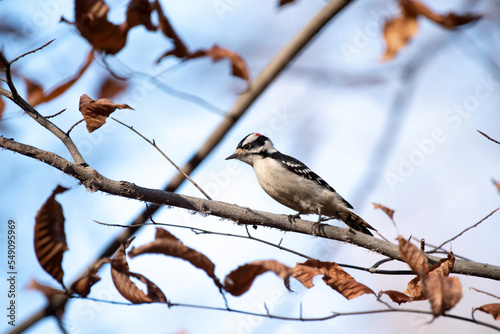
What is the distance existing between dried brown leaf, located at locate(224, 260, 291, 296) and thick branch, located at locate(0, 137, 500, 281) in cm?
61

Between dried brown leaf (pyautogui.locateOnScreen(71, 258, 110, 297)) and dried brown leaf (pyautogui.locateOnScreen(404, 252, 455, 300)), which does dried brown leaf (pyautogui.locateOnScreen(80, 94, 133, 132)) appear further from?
dried brown leaf (pyautogui.locateOnScreen(404, 252, 455, 300))

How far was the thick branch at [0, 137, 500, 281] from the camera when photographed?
3094 millimetres

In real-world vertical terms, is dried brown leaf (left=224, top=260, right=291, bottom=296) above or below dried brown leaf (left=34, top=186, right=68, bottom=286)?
above

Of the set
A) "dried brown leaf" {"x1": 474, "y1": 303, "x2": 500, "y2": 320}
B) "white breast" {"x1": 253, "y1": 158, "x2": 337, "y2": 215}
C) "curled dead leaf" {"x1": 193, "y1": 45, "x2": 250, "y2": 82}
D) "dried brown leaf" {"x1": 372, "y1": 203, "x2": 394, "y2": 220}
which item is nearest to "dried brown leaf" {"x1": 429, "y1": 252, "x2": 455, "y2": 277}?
"dried brown leaf" {"x1": 474, "y1": 303, "x2": 500, "y2": 320}

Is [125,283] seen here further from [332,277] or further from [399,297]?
[399,297]

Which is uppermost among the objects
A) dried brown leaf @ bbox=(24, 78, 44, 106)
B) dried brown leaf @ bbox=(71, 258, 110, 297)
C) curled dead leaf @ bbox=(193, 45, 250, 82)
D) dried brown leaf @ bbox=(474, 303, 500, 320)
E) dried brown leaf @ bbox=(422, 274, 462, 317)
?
curled dead leaf @ bbox=(193, 45, 250, 82)

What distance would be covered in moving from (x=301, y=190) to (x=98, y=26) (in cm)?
284

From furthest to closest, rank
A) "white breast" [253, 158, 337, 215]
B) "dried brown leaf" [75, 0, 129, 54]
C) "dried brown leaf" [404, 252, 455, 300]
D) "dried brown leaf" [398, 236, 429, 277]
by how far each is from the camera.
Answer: "white breast" [253, 158, 337, 215] → "dried brown leaf" [75, 0, 129, 54] → "dried brown leaf" [404, 252, 455, 300] → "dried brown leaf" [398, 236, 429, 277]

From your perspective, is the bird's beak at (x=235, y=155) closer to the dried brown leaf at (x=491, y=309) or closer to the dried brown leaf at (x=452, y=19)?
the dried brown leaf at (x=452, y=19)

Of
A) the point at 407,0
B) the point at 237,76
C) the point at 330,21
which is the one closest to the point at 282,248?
the point at 237,76

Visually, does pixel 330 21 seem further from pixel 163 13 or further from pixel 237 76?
pixel 163 13

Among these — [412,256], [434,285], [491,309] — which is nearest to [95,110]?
[412,256]

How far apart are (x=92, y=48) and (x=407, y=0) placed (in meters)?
3.86

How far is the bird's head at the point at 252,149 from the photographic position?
247 inches
